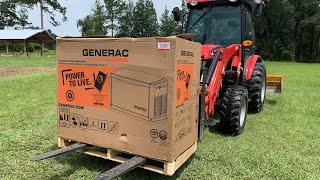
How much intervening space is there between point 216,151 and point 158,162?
1.15 metres

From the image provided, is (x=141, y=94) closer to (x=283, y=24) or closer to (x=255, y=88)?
(x=255, y=88)

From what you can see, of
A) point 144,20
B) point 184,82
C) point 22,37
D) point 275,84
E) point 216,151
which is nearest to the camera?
point 184,82

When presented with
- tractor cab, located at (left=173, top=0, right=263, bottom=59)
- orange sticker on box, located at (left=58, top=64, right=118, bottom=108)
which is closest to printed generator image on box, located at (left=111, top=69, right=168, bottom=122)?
orange sticker on box, located at (left=58, top=64, right=118, bottom=108)

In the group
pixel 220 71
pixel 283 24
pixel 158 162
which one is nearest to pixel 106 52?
pixel 158 162

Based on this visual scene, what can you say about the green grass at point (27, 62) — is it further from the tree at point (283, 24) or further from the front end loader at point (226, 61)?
the tree at point (283, 24)

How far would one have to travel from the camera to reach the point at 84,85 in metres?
4.21

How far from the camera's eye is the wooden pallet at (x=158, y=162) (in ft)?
12.6

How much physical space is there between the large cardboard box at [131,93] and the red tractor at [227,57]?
4.62 feet

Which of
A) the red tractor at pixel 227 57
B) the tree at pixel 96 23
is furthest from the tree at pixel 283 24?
the red tractor at pixel 227 57

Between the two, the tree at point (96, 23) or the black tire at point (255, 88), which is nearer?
the black tire at point (255, 88)

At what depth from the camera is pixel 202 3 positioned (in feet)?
22.6

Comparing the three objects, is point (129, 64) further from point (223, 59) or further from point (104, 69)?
point (223, 59)

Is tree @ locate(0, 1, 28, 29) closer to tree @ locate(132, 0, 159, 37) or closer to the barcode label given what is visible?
tree @ locate(132, 0, 159, 37)

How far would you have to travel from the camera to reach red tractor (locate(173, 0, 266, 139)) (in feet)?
18.9
